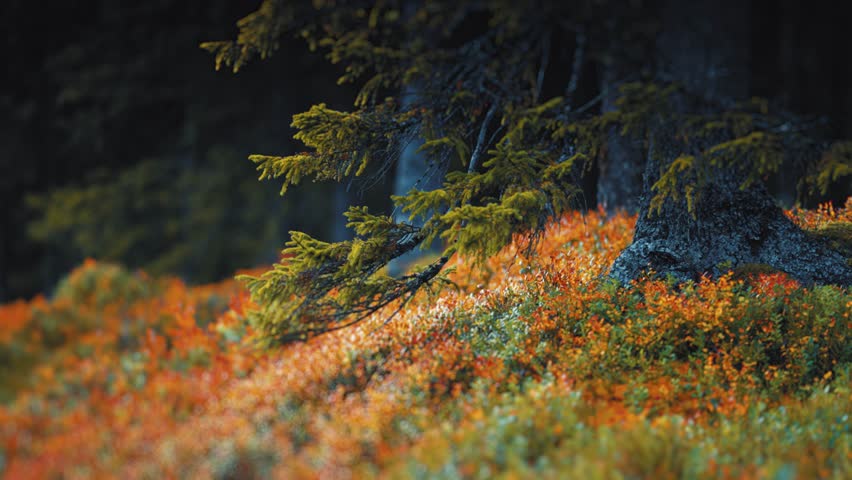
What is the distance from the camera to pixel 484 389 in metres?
4.92

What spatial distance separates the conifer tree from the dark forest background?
865 centimetres

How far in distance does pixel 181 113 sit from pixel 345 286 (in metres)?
14.0

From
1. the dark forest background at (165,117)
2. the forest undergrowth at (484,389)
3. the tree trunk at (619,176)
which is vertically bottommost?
the forest undergrowth at (484,389)

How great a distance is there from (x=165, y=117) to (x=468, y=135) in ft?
45.4

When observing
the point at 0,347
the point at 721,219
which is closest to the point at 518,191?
the point at 721,219

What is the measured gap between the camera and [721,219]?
6867mm

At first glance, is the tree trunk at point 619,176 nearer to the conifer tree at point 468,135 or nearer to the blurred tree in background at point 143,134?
the conifer tree at point 468,135

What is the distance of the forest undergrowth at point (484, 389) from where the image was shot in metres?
3.91

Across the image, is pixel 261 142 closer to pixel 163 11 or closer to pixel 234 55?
pixel 163 11

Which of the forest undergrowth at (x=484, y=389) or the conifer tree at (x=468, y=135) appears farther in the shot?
the conifer tree at (x=468, y=135)

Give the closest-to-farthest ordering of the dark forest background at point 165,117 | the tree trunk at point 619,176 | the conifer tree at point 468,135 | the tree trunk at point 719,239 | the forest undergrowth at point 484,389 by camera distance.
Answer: the forest undergrowth at point 484,389 → the conifer tree at point 468,135 → the tree trunk at point 719,239 → the tree trunk at point 619,176 → the dark forest background at point 165,117

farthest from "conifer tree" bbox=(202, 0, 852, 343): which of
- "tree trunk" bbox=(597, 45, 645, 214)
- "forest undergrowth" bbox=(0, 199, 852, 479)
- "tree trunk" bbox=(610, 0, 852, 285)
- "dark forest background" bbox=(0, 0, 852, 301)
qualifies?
"dark forest background" bbox=(0, 0, 852, 301)

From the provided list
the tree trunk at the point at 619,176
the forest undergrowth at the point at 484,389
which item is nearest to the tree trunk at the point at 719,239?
the forest undergrowth at the point at 484,389

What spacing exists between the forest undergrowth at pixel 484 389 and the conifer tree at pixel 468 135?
535 millimetres
